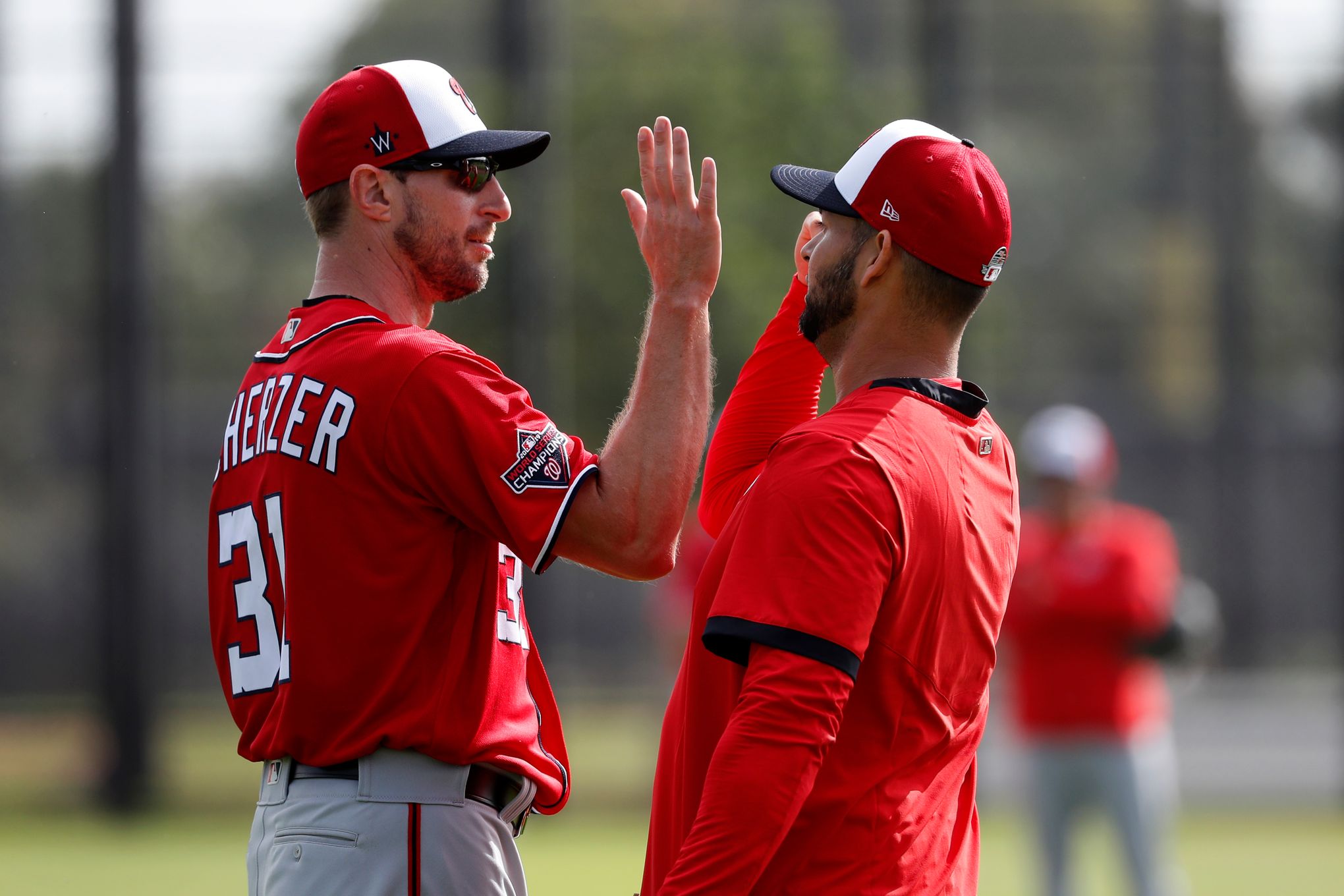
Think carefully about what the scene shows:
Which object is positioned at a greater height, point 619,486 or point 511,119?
point 511,119

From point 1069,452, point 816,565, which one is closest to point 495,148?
point 816,565

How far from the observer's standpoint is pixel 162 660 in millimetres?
11609

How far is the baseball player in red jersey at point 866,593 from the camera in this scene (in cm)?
209

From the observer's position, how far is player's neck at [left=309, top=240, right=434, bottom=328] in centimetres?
275

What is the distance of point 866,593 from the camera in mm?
2125

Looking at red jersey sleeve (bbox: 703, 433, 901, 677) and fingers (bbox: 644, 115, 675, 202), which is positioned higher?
fingers (bbox: 644, 115, 675, 202)

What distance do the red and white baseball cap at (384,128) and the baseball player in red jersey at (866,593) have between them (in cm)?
60

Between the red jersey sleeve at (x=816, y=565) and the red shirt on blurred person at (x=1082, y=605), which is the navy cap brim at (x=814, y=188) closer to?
the red jersey sleeve at (x=816, y=565)

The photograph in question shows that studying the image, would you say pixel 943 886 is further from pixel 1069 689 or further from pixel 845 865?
pixel 1069 689

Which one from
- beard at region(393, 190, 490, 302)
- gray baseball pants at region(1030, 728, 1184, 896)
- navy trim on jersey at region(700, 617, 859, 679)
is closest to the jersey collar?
beard at region(393, 190, 490, 302)

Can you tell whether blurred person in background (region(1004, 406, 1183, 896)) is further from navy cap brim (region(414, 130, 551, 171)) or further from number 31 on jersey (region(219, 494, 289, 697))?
number 31 on jersey (region(219, 494, 289, 697))

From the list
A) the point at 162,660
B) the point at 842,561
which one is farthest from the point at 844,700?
the point at 162,660

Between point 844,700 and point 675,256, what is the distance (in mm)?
856

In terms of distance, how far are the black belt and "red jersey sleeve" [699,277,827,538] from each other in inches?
24.7
